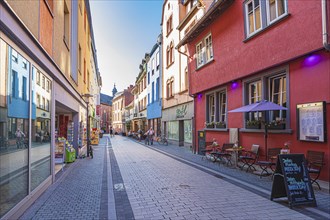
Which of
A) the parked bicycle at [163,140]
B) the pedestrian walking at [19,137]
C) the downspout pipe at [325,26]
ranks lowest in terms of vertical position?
the parked bicycle at [163,140]

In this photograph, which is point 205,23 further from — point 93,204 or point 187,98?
point 93,204

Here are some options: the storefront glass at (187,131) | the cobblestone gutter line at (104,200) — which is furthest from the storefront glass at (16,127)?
the storefront glass at (187,131)

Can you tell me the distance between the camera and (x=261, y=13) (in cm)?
945

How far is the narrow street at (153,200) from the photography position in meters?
4.94

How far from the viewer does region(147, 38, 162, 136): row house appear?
1099 inches

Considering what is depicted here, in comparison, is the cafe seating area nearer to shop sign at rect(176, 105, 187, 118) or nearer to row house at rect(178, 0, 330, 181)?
row house at rect(178, 0, 330, 181)

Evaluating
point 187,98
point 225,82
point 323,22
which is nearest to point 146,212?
point 323,22

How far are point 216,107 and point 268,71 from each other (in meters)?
4.73

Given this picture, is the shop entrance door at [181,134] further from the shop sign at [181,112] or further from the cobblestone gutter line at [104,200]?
the cobblestone gutter line at [104,200]

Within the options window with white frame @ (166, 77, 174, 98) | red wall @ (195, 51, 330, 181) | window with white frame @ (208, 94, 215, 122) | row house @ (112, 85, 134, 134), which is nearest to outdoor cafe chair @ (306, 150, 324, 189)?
red wall @ (195, 51, 330, 181)

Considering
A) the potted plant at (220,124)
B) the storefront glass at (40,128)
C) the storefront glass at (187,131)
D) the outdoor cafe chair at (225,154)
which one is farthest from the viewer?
the storefront glass at (187,131)

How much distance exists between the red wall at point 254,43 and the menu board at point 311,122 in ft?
5.23

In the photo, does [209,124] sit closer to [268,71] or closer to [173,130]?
[268,71]

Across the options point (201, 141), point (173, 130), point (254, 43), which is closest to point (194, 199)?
point (254, 43)
